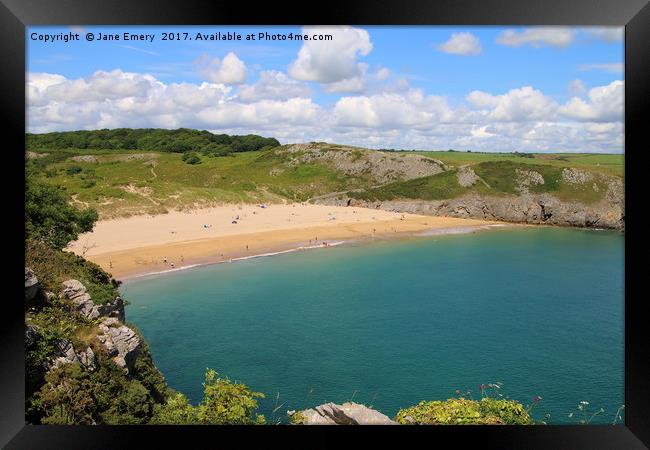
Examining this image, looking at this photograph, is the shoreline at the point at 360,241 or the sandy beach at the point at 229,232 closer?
the shoreline at the point at 360,241

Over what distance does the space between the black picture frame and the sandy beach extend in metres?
19.7

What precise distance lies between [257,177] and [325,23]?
174ft

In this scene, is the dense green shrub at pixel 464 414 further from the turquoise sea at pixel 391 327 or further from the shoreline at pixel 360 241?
the shoreline at pixel 360 241

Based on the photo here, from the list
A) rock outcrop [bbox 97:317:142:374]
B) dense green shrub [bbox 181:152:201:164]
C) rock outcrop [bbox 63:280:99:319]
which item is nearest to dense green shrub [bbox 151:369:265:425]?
rock outcrop [bbox 97:317:142:374]

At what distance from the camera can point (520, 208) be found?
168 ft

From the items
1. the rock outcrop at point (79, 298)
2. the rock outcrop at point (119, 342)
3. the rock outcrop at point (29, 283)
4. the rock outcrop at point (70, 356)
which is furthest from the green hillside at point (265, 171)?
the rock outcrop at point (29, 283)

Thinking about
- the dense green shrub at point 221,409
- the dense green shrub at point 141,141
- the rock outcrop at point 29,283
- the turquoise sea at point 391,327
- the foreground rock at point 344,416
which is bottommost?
the turquoise sea at point 391,327

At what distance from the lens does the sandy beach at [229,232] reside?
2773cm

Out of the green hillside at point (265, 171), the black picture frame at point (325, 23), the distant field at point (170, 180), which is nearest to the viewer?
the black picture frame at point (325, 23)

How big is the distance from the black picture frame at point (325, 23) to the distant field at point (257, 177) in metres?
35.3

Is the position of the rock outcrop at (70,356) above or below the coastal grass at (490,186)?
below

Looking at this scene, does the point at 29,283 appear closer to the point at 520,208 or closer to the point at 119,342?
the point at 119,342

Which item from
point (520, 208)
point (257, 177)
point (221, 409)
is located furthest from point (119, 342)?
point (257, 177)

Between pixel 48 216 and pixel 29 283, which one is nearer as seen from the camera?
pixel 29 283
